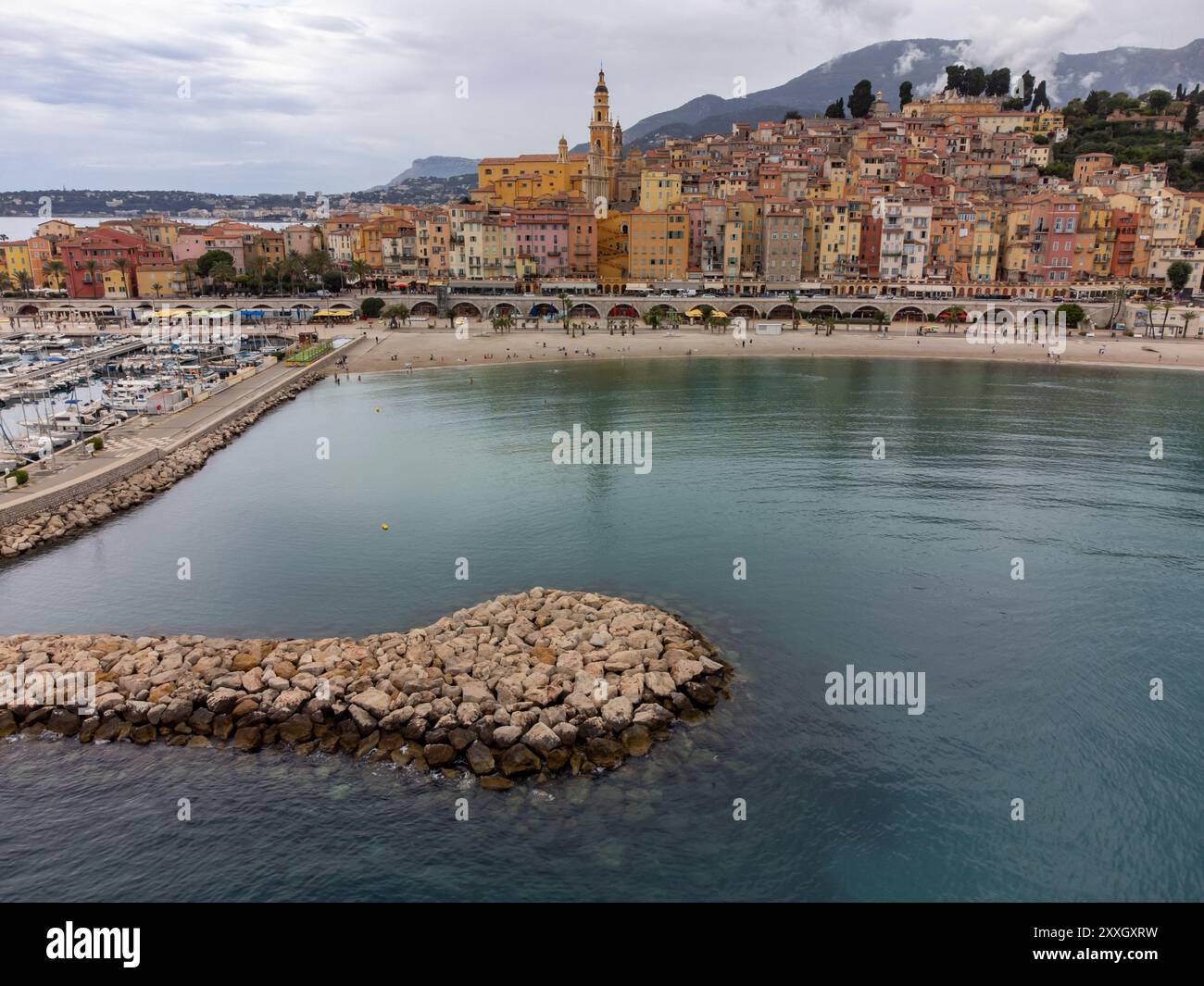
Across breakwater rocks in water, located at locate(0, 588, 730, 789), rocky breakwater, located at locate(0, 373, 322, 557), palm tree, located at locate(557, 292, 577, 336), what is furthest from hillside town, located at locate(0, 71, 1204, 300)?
breakwater rocks in water, located at locate(0, 588, 730, 789)

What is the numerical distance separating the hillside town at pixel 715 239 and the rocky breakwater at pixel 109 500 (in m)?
67.8

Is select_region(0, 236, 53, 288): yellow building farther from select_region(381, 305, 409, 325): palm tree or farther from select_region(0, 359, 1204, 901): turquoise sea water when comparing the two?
select_region(0, 359, 1204, 901): turquoise sea water

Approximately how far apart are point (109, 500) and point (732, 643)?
27.6 m

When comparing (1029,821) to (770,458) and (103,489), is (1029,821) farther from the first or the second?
(103,489)

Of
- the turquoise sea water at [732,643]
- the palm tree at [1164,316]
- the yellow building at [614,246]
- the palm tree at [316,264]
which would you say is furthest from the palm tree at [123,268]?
the palm tree at [1164,316]

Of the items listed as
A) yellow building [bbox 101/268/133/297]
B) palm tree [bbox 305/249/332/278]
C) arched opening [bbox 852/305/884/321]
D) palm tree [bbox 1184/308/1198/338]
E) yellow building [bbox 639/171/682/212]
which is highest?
yellow building [bbox 639/171/682/212]

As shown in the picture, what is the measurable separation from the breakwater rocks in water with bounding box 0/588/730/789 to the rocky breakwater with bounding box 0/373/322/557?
35.4 feet

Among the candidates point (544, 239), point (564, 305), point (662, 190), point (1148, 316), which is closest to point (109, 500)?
point (564, 305)

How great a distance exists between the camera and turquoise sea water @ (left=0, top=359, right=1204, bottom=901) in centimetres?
1538

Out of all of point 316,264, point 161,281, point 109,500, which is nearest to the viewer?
point 109,500

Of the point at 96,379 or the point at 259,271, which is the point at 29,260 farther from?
the point at 96,379

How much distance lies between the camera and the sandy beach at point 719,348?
7944 cm

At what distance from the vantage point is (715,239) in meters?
113

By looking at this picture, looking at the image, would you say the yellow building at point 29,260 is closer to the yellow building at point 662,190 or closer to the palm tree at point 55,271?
the palm tree at point 55,271
